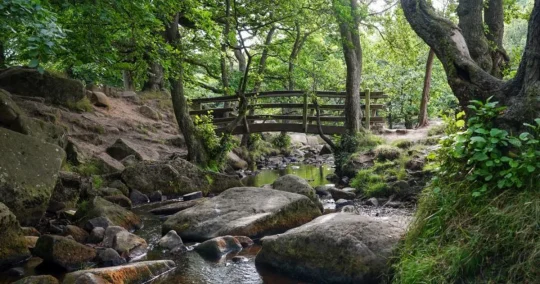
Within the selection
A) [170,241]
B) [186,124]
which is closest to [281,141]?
[186,124]

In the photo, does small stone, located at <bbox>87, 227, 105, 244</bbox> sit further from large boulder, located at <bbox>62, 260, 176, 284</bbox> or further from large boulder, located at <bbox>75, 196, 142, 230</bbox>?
large boulder, located at <bbox>62, 260, 176, 284</bbox>

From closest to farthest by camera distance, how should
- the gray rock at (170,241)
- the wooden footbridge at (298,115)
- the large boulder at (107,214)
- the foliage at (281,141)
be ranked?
the gray rock at (170,241)
the large boulder at (107,214)
the wooden footbridge at (298,115)
the foliage at (281,141)

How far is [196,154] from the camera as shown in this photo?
43.4ft

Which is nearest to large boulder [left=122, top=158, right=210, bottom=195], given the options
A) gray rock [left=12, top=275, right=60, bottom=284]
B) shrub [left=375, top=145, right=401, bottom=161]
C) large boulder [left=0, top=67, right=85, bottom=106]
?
shrub [left=375, top=145, right=401, bottom=161]

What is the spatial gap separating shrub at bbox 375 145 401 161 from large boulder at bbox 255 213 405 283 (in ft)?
19.8

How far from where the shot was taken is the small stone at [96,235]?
6.38 metres

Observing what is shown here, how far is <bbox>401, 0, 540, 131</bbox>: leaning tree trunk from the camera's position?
4.13 m

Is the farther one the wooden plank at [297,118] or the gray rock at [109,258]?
the wooden plank at [297,118]

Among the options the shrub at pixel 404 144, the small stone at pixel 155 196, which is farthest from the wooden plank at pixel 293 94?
the small stone at pixel 155 196

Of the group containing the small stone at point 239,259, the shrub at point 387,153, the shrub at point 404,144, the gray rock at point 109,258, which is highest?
the shrub at point 404,144

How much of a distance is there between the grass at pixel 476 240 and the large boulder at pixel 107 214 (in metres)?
4.71

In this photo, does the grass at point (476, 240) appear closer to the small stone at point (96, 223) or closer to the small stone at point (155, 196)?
the small stone at point (96, 223)

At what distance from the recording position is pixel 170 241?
6387mm

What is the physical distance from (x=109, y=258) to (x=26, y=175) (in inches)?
75.5
